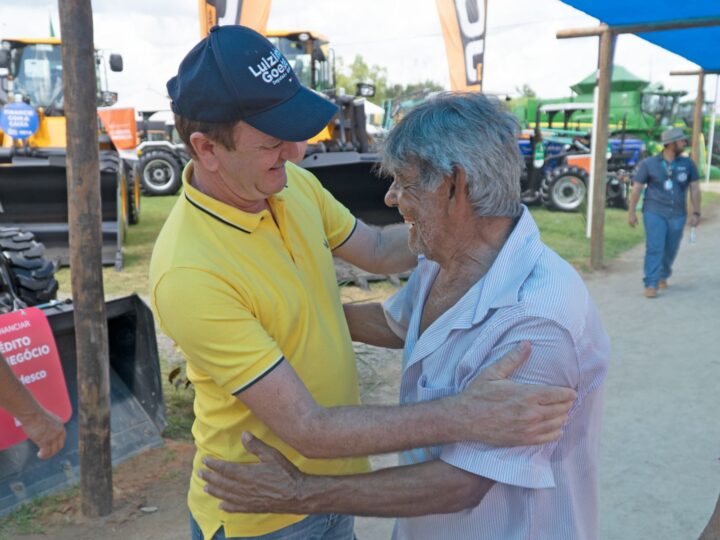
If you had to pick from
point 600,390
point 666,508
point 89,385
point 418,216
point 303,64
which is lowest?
point 666,508

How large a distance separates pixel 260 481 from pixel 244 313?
13.2 inches

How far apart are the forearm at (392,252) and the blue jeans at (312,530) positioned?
703mm

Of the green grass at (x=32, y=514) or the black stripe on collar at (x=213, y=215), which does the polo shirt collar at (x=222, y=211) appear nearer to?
the black stripe on collar at (x=213, y=215)

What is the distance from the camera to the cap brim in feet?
5.04

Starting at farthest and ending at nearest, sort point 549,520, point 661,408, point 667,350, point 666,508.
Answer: point 667,350 → point 661,408 → point 666,508 → point 549,520

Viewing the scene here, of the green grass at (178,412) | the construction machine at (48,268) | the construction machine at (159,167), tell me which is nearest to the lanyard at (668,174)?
the green grass at (178,412)

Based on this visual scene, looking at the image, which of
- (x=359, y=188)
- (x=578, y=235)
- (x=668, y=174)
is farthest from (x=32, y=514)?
(x=578, y=235)

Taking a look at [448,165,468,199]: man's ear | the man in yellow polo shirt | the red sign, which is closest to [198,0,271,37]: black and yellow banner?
the red sign

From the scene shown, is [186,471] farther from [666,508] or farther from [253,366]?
[253,366]

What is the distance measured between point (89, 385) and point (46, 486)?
78 centimetres

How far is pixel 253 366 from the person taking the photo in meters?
1.46

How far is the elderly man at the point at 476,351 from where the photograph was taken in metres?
1.33

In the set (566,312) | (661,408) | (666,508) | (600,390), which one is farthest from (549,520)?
(661,408)

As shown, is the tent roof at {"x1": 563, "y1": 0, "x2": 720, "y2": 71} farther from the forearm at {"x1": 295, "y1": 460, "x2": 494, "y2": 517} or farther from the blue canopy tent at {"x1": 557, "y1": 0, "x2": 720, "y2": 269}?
the forearm at {"x1": 295, "y1": 460, "x2": 494, "y2": 517}
